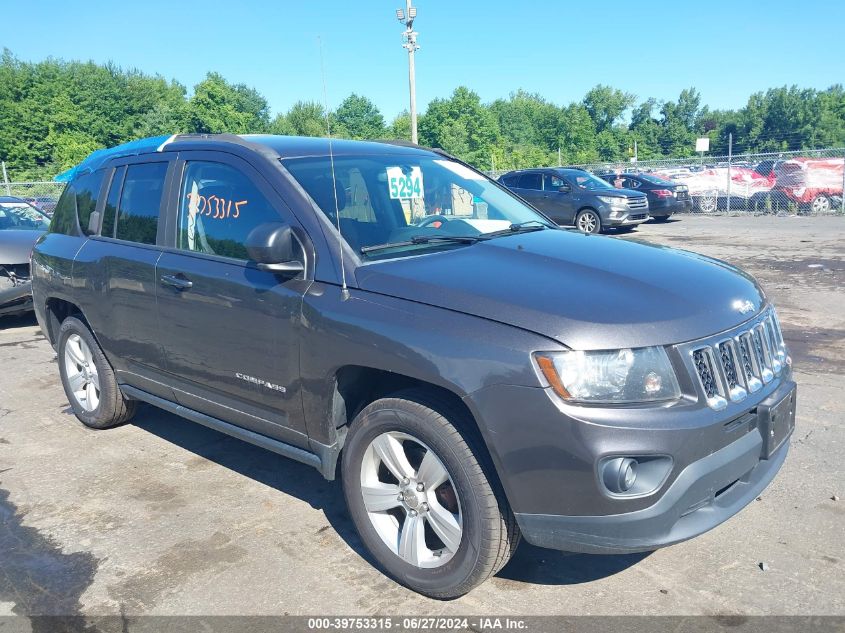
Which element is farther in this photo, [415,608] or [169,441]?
[169,441]

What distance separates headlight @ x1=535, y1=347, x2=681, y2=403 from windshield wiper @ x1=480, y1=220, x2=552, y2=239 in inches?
50.0

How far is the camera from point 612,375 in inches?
99.7

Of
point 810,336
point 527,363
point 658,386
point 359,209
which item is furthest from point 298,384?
point 810,336

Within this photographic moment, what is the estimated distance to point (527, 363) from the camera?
252 cm

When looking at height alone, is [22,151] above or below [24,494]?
above

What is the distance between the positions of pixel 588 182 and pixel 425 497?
16843 mm

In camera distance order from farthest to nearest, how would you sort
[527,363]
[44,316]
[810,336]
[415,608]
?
[810,336] → [44,316] → [415,608] → [527,363]

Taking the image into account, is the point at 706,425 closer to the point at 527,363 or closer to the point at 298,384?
the point at 527,363

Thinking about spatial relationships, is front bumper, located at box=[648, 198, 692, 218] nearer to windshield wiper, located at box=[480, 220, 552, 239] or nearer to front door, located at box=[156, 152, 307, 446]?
windshield wiper, located at box=[480, 220, 552, 239]

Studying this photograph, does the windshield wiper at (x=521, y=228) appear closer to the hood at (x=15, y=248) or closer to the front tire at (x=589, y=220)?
the hood at (x=15, y=248)

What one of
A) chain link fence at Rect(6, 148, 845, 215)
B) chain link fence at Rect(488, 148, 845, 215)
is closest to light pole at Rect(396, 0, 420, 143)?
chain link fence at Rect(488, 148, 845, 215)

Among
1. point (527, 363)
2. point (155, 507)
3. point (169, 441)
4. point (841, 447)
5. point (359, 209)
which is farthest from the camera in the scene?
point (169, 441)

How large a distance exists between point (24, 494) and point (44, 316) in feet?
5.70

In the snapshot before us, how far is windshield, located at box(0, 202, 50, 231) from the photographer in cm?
935
